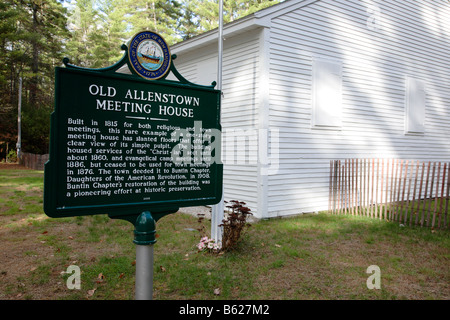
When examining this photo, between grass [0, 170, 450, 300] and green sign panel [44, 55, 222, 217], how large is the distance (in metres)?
1.70

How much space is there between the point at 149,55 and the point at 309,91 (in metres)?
7.23

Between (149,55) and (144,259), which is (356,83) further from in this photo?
(144,259)

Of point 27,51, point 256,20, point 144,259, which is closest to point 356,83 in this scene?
point 256,20

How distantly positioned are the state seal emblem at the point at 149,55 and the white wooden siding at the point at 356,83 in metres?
5.97

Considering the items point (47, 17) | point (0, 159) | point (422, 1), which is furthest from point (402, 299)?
point (47, 17)

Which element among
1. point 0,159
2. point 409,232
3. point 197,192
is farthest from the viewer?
point 0,159

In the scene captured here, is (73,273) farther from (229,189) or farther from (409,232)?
(409,232)

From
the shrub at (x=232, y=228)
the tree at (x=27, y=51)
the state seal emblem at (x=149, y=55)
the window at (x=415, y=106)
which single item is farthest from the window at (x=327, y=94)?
the tree at (x=27, y=51)

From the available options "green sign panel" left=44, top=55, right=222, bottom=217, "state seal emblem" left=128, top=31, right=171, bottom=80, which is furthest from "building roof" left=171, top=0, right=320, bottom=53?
"state seal emblem" left=128, top=31, right=171, bottom=80

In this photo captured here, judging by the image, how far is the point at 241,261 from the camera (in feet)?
17.5

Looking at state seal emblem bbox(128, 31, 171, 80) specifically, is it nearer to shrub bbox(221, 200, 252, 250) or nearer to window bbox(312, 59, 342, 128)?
shrub bbox(221, 200, 252, 250)

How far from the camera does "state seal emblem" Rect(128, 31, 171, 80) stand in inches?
112

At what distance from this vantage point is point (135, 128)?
9.61ft

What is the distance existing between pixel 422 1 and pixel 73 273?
1407 centimetres
